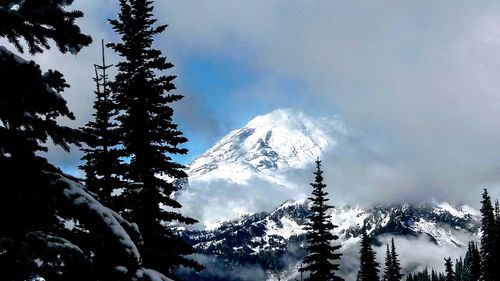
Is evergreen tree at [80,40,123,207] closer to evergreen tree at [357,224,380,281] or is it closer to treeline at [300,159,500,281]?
treeline at [300,159,500,281]

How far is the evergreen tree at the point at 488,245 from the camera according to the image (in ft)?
192

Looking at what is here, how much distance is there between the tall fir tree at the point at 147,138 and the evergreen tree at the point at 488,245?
165 feet

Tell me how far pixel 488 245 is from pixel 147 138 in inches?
2078

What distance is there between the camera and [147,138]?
63.0ft

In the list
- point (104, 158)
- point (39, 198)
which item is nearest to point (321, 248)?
point (104, 158)

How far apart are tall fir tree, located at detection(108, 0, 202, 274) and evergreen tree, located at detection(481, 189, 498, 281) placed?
50414 mm

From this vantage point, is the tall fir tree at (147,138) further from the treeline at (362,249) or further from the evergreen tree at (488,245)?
the evergreen tree at (488,245)

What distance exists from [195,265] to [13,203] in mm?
14227

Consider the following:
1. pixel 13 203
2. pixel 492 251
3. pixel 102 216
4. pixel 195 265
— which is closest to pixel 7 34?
pixel 13 203

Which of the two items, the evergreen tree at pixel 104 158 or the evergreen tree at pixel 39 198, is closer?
the evergreen tree at pixel 39 198

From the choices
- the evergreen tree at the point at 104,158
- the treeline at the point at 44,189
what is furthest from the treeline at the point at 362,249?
the treeline at the point at 44,189

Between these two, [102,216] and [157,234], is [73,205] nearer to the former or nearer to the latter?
[102,216]

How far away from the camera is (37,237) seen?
5090 mm

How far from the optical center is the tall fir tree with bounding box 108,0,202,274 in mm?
18203
